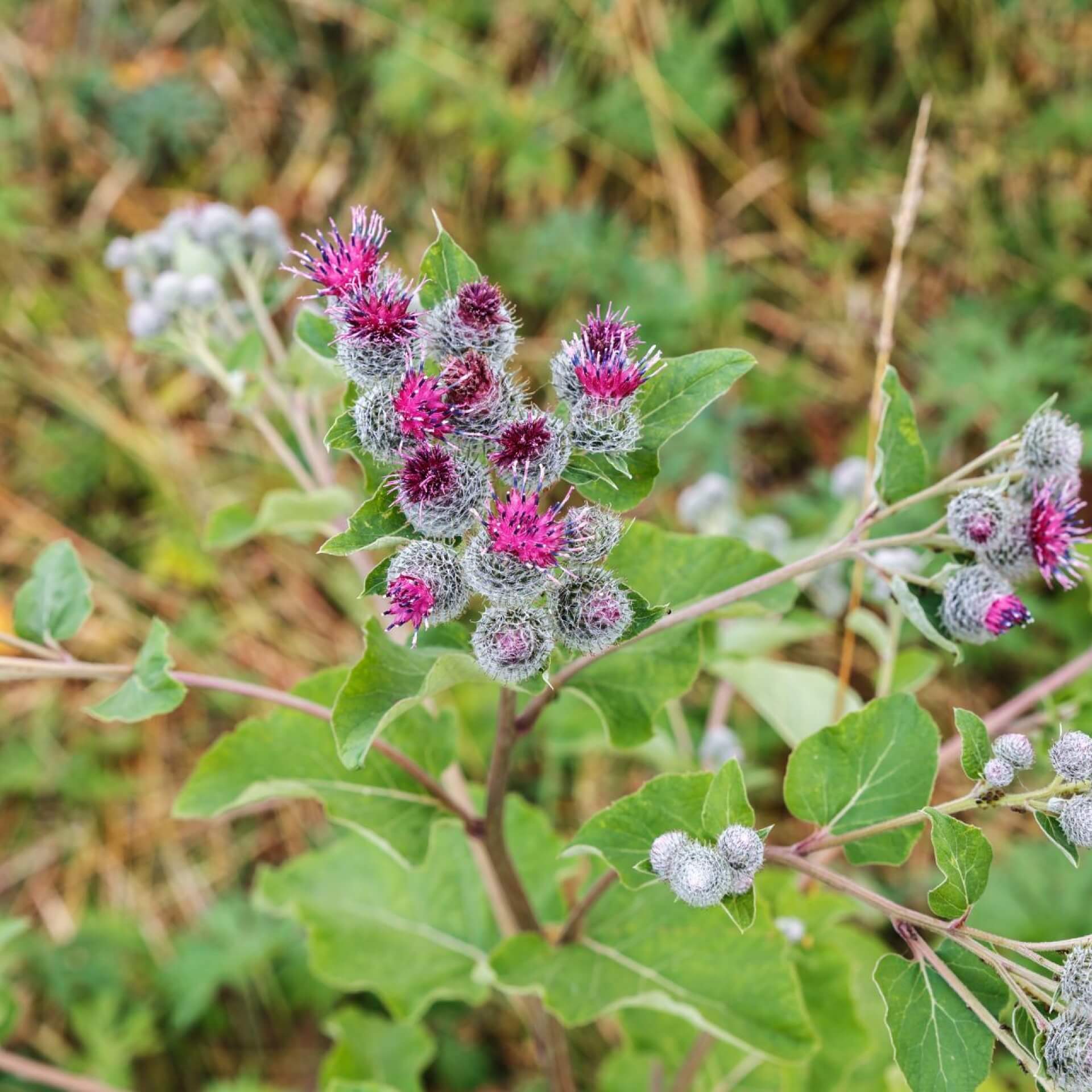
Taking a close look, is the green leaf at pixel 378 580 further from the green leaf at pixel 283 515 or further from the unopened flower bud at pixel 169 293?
the unopened flower bud at pixel 169 293

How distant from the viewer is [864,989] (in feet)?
7.55

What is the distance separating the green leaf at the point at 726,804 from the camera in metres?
1.18

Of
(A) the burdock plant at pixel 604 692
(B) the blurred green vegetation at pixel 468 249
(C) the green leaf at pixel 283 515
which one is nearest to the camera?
(A) the burdock plant at pixel 604 692

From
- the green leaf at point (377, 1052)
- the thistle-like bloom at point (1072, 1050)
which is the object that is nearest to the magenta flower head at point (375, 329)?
the thistle-like bloom at point (1072, 1050)

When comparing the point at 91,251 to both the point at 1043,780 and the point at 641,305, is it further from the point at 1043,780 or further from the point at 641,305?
the point at 1043,780

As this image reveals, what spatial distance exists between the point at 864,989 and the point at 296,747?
1.40 m

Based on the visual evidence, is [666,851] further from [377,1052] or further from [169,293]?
[377,1052]

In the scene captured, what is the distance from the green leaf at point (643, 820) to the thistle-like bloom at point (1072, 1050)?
16.2 inches

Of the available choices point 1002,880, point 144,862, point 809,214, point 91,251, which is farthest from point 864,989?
point 91,251

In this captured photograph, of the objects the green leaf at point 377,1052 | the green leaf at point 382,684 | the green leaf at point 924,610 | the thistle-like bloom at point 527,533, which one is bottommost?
the green leaf at point 377,1052

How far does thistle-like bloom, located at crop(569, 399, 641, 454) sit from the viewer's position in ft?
3.85

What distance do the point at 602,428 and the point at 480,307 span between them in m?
0.18

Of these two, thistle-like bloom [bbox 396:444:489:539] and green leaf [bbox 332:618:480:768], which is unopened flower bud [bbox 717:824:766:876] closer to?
green leaf [bbox 332:618:480:768]

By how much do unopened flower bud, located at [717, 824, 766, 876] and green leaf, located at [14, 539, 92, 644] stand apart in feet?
3.20
